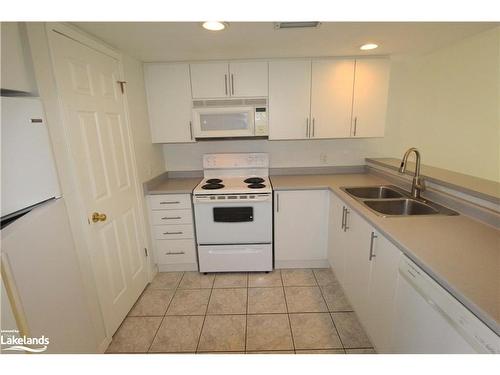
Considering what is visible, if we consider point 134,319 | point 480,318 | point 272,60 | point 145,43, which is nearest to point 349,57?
point 272,60

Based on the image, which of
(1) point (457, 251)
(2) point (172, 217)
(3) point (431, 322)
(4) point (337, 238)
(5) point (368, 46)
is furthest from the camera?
(2) point (172, 217)

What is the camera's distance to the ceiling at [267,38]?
155cm

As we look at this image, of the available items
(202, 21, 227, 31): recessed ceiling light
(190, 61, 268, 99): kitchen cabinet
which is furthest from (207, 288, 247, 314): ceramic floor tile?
(202, 21, 227, 31): recessed ceiling light

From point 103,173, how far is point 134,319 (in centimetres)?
121

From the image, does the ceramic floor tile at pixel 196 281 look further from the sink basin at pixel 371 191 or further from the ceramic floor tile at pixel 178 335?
the sink basin at pixel 371 191

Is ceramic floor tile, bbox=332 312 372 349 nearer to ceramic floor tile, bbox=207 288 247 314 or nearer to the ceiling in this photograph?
ceramic floor tile, bbox=207 288 247 314

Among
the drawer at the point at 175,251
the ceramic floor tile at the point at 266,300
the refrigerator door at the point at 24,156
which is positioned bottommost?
the ceramic floor tile at the point at 266,300

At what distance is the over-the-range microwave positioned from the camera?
93.6 inches

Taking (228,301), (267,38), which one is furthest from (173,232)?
(267,38)

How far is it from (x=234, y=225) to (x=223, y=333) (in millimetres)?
923

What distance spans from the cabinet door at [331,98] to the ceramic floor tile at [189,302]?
194 centimetres

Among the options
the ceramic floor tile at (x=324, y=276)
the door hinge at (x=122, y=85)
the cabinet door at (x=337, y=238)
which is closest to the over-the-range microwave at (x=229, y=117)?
the door hinge at (x=122, y=85)

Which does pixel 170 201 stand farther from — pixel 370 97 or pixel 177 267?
pixel 370 97

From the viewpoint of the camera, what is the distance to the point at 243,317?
75.2 inches
